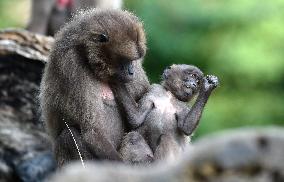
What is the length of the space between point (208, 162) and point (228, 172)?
84 mm

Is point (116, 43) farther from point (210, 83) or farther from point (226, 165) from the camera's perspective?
point (226, 165)

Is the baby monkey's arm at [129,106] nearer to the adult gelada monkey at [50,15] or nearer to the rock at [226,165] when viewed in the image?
the rock at [226,165]

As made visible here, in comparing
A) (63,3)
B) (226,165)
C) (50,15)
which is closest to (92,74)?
(226,165)

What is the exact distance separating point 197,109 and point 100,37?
927 mm

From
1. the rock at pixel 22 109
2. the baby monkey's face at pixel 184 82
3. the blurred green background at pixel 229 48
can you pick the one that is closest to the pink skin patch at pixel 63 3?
the rock at pixel 22 109

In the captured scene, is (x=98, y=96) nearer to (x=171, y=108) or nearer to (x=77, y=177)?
(x=171, y=108)

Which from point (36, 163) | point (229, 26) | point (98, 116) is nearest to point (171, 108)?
point (98, 116)

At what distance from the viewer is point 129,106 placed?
24.2ft

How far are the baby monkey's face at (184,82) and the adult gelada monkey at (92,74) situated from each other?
0.45 metres

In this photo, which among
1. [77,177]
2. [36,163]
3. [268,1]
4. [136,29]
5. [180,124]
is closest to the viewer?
[77,177]

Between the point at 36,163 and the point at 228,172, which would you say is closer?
the point at 228,172

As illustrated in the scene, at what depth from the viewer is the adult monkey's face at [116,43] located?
23.2ft

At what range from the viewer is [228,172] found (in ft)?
12.3

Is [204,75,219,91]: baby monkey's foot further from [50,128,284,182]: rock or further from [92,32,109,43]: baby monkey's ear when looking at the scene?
[50,128,284,182]: rock
